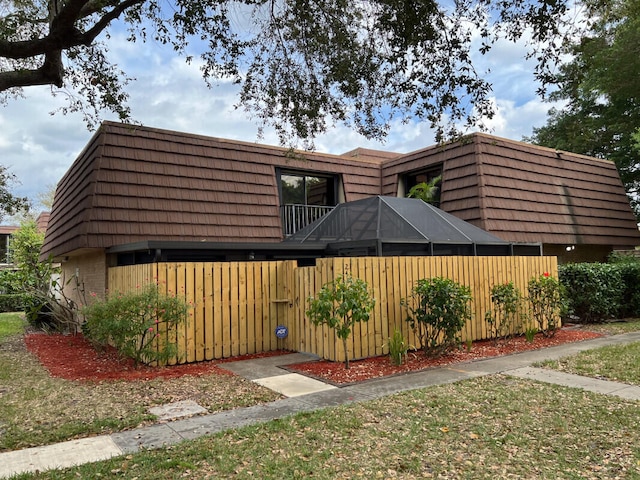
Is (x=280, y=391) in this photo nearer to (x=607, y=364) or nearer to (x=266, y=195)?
(x=607, y=364)

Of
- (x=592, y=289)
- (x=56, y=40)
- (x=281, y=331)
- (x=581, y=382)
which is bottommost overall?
(x=581, y=382)

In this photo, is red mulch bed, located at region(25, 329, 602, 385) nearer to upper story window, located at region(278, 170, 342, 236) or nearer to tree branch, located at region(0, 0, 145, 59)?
tree branch, located at region(0, 0, 145, 59)

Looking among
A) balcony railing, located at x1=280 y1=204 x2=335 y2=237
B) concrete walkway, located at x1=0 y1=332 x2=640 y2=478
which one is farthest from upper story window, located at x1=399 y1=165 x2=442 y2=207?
concrete walkway, located at x1=0 y1=332 x2=640 y2=478

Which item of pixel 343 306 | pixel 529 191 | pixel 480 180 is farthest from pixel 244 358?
pixel 529 191

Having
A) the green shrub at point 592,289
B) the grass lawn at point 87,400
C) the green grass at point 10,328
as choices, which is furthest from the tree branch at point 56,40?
the green shrub at point 592,289

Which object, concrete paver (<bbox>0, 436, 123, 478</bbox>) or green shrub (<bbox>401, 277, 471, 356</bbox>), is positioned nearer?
concrete paver (<bbox>0, 436, 123, 478</bbox>)

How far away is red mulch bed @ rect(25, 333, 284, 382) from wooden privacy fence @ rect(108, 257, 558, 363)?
1.39 ft

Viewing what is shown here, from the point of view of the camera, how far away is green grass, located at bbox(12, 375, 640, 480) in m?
4.05

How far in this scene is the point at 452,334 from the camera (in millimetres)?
9000

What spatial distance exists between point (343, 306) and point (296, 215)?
8288 millimetres

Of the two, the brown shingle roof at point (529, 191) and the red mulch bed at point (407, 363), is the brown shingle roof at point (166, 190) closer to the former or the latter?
the red mulch bed at point (407, 363)

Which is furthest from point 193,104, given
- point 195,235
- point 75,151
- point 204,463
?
point 75,151

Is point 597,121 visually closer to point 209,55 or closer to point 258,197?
point 258,197

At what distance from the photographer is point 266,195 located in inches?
583
